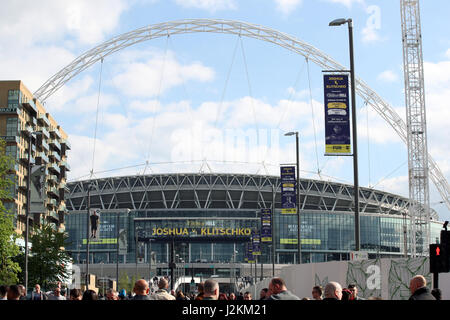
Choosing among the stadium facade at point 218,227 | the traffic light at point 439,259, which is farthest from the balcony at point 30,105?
the traffic light at point 439,259

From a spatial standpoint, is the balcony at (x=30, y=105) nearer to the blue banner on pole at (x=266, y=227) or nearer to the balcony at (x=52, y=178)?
the balcony at (x=52, y=178)

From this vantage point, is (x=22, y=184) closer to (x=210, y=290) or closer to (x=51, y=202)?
(x=51, y=202)

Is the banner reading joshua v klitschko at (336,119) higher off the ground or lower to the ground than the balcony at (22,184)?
lower

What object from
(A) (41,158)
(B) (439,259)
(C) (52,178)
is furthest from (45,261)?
(B) (439,259)

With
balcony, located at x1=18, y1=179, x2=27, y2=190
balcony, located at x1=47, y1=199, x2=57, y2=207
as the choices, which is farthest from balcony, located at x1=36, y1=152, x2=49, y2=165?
balcony, located at x1=18, y1=179, x2=27, y2=190

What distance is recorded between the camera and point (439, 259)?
2031 centimetres

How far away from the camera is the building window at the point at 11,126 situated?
341 ft

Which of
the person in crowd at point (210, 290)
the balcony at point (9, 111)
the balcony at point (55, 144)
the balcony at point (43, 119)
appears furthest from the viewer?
the balcony at point (55, 144)

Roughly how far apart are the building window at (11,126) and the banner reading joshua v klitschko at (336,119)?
78.4 metres

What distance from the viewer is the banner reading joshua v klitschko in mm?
32250

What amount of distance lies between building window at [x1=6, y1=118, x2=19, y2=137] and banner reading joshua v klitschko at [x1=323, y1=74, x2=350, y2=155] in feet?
257

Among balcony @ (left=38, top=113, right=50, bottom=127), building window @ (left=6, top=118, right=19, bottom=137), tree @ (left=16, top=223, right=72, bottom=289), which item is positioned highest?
balcony @ (left=38, top=113, right=50, bottom=127)

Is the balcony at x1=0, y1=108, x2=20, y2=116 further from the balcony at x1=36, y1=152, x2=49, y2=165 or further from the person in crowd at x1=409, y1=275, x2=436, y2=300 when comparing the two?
the person in crowd at x1=409, y1=275, x2=436, y2=300

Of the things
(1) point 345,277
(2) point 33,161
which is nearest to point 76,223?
(2) point 33,161
